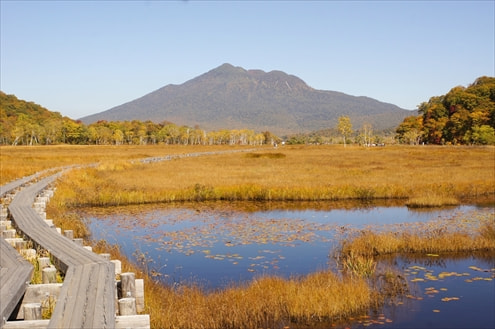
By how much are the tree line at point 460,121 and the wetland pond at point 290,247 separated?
90410mm

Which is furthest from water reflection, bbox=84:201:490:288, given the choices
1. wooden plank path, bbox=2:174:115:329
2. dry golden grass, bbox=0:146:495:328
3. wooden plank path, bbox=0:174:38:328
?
wooden plank path, bbox=0:174:38:328

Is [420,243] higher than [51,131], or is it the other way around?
[51,131]

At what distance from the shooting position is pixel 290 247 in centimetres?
1777

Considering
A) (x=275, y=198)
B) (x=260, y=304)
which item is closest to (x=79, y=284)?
(x=260, y=304)

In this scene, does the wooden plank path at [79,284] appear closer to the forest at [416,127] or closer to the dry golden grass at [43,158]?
the dry golden grass at [43,158]

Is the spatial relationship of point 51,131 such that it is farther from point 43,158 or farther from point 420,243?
point 420,243

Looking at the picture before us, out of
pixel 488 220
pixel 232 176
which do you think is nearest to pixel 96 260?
pixel 488 220

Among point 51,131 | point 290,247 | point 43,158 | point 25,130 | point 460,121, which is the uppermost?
point 25,130

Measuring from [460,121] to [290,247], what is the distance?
109 meters

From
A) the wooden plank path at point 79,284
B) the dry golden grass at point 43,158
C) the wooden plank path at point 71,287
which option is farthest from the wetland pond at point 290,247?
the dry golden grass at point 43,158

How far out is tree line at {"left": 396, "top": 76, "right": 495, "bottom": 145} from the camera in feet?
362

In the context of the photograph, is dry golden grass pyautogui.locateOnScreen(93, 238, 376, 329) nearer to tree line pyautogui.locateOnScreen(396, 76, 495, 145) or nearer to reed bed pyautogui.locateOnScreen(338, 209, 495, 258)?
reed bed pyautogui.locateOnScreen(338, 209, 495, 258)

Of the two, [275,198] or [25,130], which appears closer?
[275,198]

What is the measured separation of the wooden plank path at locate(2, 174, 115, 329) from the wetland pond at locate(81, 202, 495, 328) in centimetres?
325
